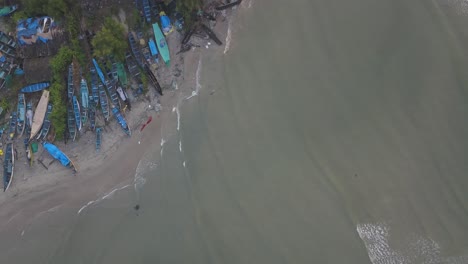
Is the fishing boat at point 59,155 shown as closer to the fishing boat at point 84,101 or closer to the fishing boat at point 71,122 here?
the fishing boat at point 71,122

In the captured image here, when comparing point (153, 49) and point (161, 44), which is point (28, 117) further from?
point (161, 44)

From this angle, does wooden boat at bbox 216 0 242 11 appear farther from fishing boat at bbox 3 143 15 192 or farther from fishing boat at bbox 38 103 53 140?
fishing boat at bbox 3 143 15 192

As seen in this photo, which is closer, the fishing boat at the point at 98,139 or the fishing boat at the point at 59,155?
the fishing boat at the point at 59,155

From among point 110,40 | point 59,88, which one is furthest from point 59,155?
point 110,40

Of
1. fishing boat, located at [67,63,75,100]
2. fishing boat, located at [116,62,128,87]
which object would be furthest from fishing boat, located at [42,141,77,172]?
fishing boat, located at [116,62,128,87]

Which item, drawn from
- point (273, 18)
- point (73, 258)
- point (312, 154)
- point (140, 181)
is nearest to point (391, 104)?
point (312, 154)

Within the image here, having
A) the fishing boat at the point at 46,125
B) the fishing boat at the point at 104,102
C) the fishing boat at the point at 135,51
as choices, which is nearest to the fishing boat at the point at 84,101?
the fishing boat at the point at 104,102
